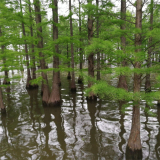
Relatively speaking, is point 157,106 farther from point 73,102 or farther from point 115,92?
point 115,92

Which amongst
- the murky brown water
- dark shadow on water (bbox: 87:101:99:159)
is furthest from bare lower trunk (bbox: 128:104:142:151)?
dark shadow on water (bbox: 87:101:99:159)

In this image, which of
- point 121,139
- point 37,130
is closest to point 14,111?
point 37,130

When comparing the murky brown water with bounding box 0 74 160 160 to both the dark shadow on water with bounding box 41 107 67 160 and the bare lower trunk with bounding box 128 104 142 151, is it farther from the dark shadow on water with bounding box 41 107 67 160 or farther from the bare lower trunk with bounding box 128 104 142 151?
the bare lower trunk with bounding box 128 104 142 151

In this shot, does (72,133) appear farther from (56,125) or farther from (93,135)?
(56,125)

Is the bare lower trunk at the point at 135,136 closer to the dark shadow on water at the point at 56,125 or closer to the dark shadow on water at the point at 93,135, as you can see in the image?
the dark shadow on water at the point at 93,135

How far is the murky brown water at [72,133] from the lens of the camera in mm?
5933

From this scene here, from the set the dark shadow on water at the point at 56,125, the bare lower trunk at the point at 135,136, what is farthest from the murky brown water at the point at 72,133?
the bare lower trunk at the point at 135,136

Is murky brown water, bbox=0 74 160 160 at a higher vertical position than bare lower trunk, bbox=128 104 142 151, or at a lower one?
lower

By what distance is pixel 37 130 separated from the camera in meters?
7.77

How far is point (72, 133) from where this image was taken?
7.46 meters

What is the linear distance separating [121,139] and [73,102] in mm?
6113

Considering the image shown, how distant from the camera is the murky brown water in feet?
19.5

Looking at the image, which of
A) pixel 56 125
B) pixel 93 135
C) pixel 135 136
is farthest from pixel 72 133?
pixel 135 136

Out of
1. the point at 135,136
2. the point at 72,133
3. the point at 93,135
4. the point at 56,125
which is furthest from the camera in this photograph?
the point at 56,125
